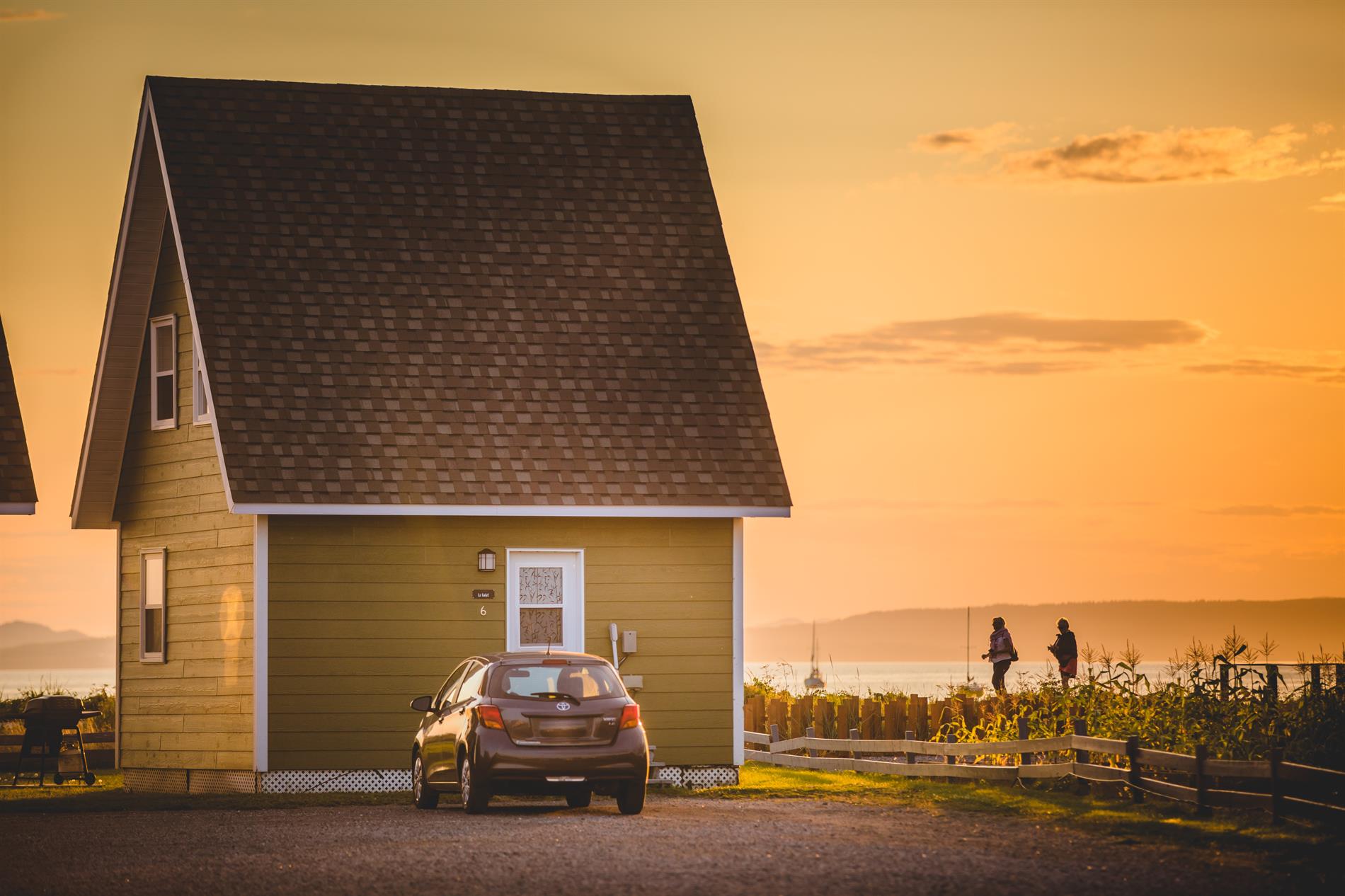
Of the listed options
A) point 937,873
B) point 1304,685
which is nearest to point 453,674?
point 937,873

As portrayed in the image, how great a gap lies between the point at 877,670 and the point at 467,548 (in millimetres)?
180809

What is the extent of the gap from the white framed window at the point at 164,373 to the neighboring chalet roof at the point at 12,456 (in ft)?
6.29

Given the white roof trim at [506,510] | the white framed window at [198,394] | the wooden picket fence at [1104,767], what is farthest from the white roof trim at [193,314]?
the wooden picket fence at [1104,767]

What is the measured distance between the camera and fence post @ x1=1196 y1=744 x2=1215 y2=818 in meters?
16.0

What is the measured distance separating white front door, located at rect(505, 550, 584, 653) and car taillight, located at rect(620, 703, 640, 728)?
4.66 m

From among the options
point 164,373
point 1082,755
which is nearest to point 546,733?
point 1082,755

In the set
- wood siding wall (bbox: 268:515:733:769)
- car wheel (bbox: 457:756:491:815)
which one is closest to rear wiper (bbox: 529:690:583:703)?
car wheel (bbox: 457:756:491:815)

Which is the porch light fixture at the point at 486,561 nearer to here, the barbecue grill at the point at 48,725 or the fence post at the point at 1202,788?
the barbecue grill at the point at 48,725

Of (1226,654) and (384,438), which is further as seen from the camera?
(384,438)

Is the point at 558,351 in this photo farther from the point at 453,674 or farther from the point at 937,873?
the point at 937,873

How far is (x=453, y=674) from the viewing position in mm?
19922

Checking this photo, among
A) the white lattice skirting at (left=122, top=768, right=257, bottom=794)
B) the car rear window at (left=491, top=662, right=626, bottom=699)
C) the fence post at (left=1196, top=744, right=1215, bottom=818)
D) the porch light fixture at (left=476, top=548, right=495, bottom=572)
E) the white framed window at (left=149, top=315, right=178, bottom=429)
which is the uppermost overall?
the white framed window at (left=149, top=315, right=178, bottom=429)

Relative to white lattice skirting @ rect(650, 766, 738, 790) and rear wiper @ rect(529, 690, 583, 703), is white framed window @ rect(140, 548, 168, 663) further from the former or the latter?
rear wiper @ rect(529, 690, 583, 703)

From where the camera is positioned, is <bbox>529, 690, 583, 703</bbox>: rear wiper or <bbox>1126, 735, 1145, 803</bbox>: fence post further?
<bbox>529, 690, 583, 703</bbox>: rear wiper
